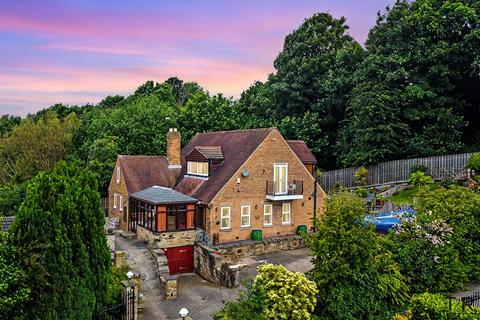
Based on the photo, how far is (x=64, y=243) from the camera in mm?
12711

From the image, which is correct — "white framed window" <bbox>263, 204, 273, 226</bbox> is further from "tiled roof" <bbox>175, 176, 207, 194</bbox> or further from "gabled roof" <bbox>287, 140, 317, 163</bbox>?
"gabled roof" <bbox>287, 140, 317, 163</bbox>

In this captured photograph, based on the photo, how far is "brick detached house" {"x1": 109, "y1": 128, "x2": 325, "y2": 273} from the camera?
1077 inches

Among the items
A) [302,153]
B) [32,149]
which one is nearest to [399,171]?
[302,153]

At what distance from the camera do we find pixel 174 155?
3400cm

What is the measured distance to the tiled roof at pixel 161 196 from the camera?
27.0 m

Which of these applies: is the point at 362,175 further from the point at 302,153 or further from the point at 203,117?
the point at 203,117

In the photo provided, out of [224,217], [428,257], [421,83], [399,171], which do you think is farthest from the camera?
[399,171]

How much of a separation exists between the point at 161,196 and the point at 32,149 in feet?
83.6

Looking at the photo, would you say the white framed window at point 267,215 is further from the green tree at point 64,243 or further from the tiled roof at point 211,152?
the green tree at point 64,243

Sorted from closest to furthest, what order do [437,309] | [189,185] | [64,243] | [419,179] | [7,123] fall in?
[64,243]
[437,309]
[189,185]
[419,179]
[7,123]

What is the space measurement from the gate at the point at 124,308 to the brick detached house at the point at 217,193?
1003 cm

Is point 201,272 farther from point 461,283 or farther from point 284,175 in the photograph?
point 461,283

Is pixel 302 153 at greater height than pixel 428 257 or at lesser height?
greater

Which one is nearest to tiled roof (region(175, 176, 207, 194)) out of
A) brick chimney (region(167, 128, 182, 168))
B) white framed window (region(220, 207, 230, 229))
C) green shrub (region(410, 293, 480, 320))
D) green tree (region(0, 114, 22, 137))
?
brick chimney (region(167, 128, 182, 168))
